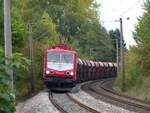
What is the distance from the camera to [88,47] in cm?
12194

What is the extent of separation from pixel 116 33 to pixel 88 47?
1303 centimetres

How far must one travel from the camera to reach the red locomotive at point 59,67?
3722 cm

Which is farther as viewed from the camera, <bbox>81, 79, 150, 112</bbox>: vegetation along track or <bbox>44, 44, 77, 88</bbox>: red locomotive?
<bbox>44, 44, 77, 88</bbox>: red locomotive

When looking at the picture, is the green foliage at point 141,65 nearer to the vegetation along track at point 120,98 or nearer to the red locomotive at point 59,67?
the vegetation along track at point 120,98

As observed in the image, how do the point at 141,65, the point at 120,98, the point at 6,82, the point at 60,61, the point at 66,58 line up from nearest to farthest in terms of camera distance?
the point at 6,82 < the point at 120,98 < the point at 60,61 < the point at 66,58 < the point at 141,65

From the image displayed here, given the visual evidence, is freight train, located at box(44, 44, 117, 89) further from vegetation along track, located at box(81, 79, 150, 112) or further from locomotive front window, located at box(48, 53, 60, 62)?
vegetation along track, located at box(81, 79, 150, 112)

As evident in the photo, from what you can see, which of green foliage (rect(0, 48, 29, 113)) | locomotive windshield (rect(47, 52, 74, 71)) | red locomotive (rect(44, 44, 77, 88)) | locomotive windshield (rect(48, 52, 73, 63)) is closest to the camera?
green foliage (rect(0, 48, 29, 113))

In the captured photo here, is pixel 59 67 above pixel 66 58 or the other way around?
the other way around

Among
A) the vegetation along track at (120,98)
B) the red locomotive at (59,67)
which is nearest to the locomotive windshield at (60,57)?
the red locomotive at (59,67)

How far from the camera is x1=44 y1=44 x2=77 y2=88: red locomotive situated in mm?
37219

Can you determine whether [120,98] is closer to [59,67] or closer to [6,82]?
[59,67]

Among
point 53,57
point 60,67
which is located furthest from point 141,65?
point 53,57

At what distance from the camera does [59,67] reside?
123 feet

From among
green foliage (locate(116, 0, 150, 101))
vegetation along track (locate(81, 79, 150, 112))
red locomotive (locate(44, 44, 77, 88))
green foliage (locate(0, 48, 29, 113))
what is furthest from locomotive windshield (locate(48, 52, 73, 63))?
green foliage (locate(0, 48, 29, 113))
